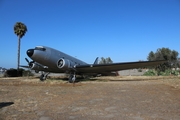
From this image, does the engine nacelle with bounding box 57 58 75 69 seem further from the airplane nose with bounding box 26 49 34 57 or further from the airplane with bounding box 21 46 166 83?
the airplane nose with bounding box 26 49 34 57

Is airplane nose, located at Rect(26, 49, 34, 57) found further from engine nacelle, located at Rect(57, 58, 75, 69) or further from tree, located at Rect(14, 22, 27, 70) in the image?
tree, located at Rect(14, 22, 27, 70)

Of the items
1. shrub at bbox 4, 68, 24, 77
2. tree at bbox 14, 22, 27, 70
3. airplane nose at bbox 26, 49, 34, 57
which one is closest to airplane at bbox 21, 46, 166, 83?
airplane nose at bbox 26, 49, 34, 57

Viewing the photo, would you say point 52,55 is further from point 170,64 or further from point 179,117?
point 170,64

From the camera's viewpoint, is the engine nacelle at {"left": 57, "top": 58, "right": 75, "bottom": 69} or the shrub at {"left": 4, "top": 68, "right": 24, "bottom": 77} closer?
the engine nacelle at {"left": 57, "top": 58, "right": 75, "bottom": 69}

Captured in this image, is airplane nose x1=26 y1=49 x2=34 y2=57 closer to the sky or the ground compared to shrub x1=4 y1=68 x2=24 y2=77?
Answer: closer to the sky

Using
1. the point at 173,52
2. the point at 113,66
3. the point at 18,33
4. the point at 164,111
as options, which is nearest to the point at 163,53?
the point at 173,52

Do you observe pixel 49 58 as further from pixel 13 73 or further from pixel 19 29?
pixel 19 29

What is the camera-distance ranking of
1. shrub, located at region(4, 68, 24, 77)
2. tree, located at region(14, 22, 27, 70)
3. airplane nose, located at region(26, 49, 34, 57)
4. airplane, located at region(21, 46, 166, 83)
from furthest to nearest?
tree, located at region(14, 22, 27, 70), shrub, located at region(4, 68, 24, 77), airplane, located at region(21, 46, 166, 83), airplane nose, located at region(26, 49, 34, 57)

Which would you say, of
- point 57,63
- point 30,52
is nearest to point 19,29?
point 30,52

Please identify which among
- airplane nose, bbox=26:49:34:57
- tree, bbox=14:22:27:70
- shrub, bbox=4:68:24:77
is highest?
tree, bbox=14:22:27:70

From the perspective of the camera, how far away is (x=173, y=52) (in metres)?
48.2

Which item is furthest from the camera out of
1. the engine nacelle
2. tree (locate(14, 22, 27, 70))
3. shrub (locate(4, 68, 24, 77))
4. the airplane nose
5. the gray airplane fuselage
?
tree (locate(14, 22, 27, 70))

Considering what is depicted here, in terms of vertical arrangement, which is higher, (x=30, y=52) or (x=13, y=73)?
(x=30, y=52)

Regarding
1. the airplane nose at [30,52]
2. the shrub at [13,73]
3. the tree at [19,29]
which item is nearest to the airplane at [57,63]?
the airplane nose at [30,52]
